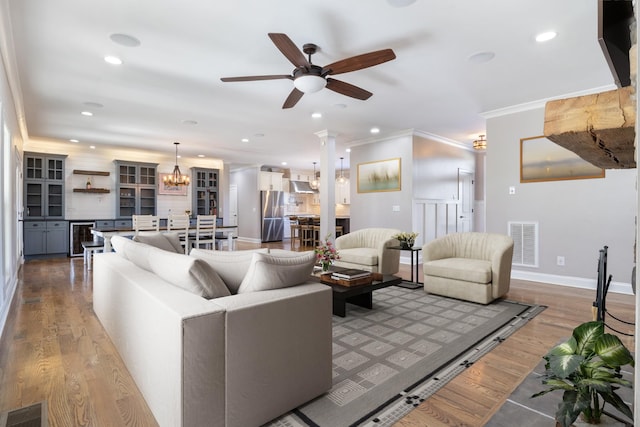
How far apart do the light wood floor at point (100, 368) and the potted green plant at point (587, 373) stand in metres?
0.80

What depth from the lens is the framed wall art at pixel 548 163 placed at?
4.47 meters

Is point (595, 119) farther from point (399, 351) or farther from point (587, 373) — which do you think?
point (399, 351)

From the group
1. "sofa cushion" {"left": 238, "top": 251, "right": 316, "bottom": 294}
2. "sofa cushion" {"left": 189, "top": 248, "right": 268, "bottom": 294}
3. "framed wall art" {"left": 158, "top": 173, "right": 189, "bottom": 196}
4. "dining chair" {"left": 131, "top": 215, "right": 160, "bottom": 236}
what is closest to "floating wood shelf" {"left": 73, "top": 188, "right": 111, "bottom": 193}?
"framed wall art" {"left": 158, "top": 173, "right": 189, "bottom": 196}

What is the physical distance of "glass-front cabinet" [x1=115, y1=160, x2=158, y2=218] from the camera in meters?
8.47

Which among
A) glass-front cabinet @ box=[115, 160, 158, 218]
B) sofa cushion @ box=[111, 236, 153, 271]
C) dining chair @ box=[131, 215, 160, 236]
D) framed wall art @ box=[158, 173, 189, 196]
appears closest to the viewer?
sofa cushion @ box=[111, 236, 153, 271]

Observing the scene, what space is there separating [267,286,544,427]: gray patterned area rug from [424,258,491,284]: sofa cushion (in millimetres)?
289

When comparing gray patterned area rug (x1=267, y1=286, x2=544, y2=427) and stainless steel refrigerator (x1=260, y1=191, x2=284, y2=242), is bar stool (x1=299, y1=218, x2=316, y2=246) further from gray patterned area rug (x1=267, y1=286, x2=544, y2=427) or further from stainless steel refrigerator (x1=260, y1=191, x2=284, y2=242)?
gray patterned area rug (x1=267, y1=286, x2=544, y2=427)

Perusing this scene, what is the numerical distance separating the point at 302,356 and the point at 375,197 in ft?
18.2

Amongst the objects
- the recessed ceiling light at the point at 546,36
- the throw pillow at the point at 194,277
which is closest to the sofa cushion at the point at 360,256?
the recessed ceiling light at the point at 546,36

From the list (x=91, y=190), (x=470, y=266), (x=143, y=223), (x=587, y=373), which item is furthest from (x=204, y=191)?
(x=587, y=373)

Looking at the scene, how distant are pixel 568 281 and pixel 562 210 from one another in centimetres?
100

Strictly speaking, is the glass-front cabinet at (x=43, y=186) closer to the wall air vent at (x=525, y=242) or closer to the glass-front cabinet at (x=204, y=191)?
the glass-front cabinet at (x=204, y=191)

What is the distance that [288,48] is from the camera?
2.59 meters

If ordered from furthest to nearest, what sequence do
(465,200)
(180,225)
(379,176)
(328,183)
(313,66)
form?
(465,200) < (379,176) < (328,183) < (180,225) < (313,66)
